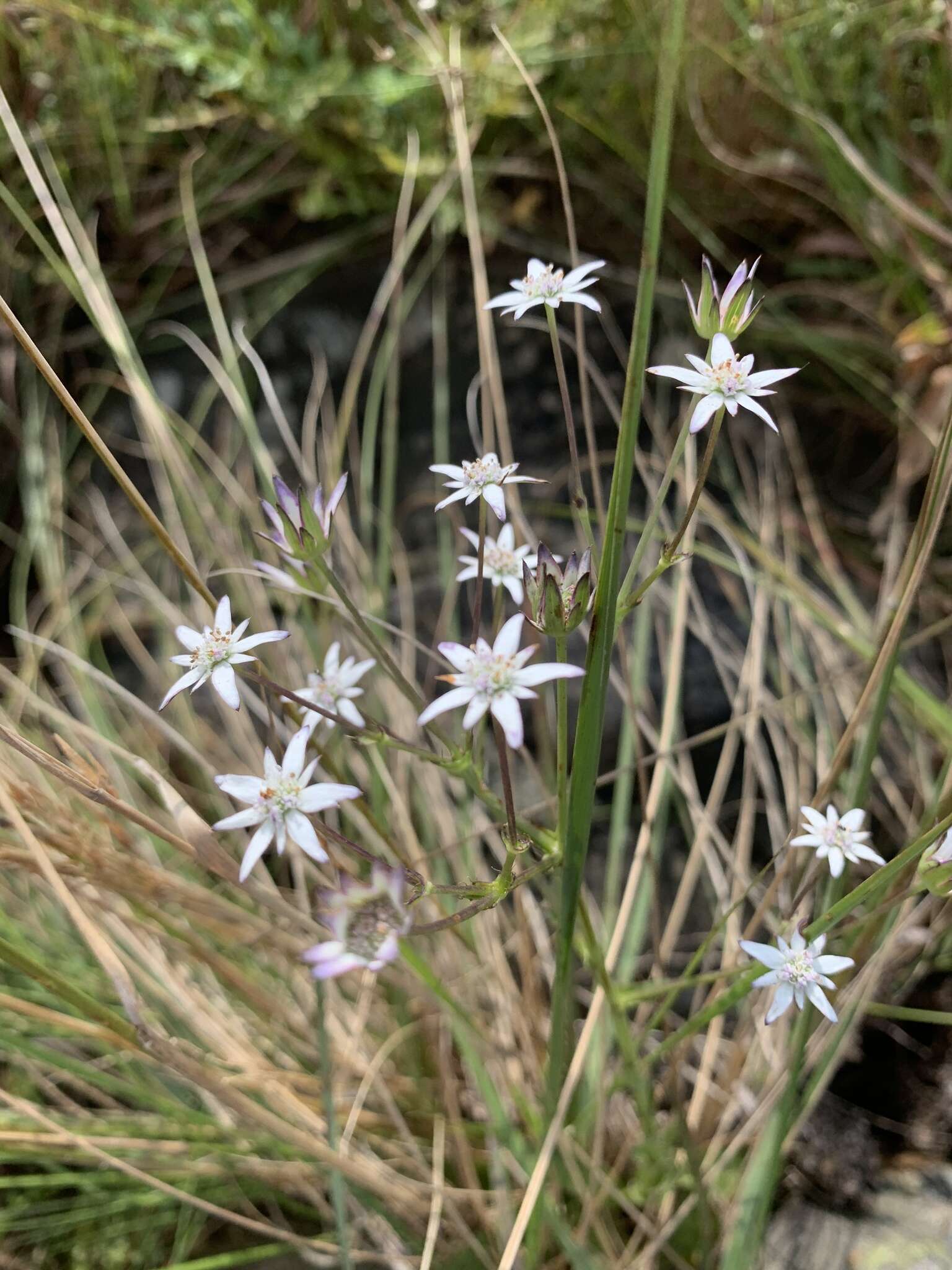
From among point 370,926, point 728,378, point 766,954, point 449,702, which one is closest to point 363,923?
point 370,926

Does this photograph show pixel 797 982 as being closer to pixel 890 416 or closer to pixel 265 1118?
pixel 265 1118

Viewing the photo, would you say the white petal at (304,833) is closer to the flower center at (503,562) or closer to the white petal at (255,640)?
the white petal at (255,640)

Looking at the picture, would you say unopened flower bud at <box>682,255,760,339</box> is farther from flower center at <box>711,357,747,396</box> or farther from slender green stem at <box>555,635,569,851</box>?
slender green stem at <box>555,635,569,851</box>

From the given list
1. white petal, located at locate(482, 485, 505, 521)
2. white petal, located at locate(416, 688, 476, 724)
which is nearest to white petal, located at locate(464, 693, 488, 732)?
white petal, located at locate(416, 688, 476, 724)

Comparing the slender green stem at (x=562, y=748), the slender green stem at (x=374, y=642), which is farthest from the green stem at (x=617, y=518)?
the slender green stem at (x=374, y=642)

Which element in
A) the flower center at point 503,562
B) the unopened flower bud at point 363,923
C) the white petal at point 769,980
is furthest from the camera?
the flower center at point 503,562

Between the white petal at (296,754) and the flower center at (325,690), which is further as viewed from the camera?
the flower center at (325,690)

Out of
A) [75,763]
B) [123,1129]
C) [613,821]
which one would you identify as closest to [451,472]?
[75,763]
